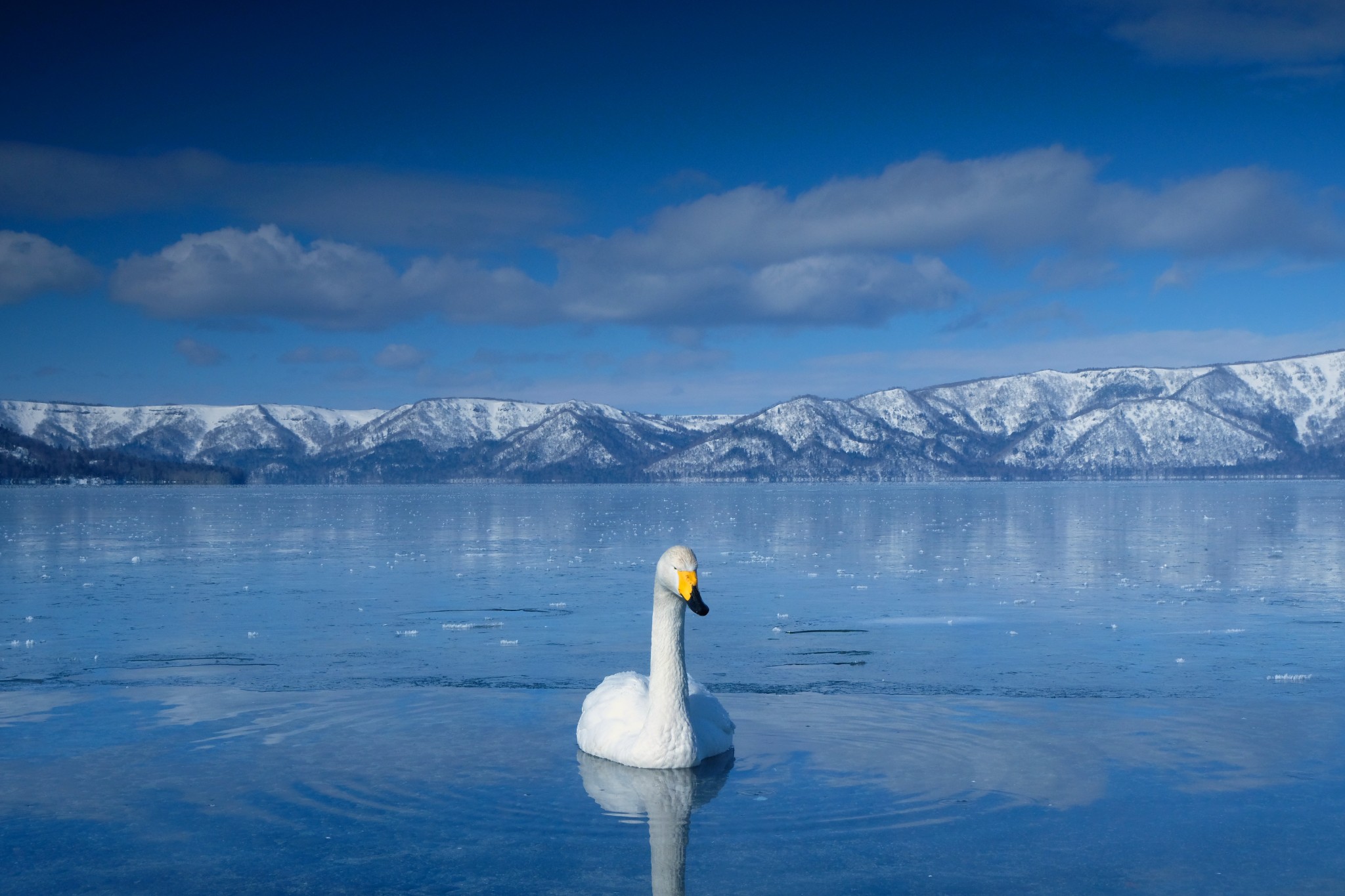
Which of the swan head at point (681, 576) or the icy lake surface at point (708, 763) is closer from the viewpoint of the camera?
the icy lake surface at point (708, 763)

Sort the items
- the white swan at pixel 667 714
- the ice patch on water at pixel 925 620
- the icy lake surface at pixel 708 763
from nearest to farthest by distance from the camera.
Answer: the icy lake surface at pixel 708 763
the white swan at pixel 667 714
the ice patch on water at pixel 925 620

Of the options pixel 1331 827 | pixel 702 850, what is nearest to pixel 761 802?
pixel 702 850

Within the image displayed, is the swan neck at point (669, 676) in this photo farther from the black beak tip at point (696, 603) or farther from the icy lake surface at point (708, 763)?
the black beak tip at point (696, 603)

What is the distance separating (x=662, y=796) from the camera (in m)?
9.63

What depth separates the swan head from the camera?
9.23 metres

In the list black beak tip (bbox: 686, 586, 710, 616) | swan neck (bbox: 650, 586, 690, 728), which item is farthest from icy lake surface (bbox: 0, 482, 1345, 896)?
black beak tip (bbox: 686, 586, 710, 616)

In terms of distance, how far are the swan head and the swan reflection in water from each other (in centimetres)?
159

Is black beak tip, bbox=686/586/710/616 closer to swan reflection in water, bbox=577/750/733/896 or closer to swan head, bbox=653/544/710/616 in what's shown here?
swan head, bbox=653/544/710/616

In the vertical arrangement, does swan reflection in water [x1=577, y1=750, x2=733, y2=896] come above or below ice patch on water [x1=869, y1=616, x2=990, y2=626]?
below

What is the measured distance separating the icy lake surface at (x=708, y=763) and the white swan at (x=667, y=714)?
221 millimetres

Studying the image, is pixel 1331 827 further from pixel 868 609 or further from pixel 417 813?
pixel 868 609

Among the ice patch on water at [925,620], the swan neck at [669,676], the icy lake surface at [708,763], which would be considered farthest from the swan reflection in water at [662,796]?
the ice patch on water at [925,620]

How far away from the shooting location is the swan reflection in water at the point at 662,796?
26.3ft

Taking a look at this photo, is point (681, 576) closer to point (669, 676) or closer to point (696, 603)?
point (696, 603)
